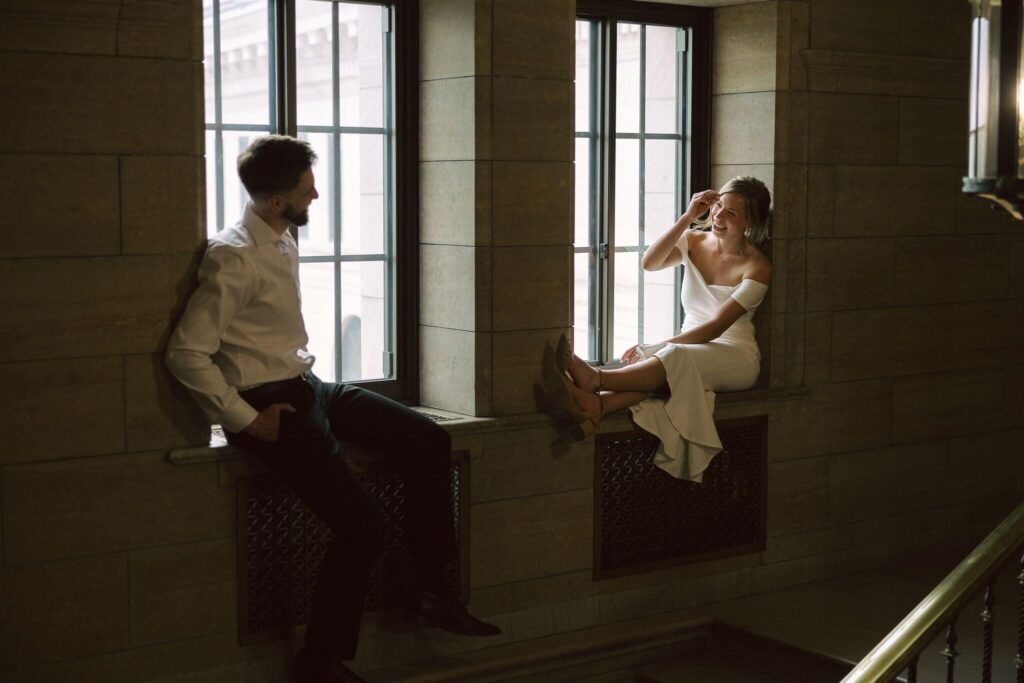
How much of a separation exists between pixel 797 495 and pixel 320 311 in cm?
231

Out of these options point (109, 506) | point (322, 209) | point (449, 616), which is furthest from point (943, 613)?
point (322, 209)

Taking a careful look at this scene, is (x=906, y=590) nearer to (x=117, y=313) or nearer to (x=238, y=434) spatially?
(x=238, y=434)

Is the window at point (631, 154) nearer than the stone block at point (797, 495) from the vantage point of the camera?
Yes

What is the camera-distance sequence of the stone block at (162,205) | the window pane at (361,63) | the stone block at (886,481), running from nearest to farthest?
the stone block at (162,205), the window pane at (361,63), the stone block at (886,481)

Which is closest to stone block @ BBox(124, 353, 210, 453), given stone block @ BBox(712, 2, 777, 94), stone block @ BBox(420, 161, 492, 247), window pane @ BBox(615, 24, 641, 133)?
stone block @ BBox(420, 161, 492, 247)

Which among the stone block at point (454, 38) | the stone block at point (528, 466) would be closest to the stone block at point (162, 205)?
the stone block at point (454, 38)

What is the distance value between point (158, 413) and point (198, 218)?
63cm

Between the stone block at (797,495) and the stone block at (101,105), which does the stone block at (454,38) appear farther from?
the stone block at (797,495)

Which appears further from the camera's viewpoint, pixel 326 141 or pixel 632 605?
pixel 632 605

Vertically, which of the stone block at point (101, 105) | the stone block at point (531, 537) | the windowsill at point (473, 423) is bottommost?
the stone block at point (531, 537)

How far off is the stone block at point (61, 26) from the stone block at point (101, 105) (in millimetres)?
29

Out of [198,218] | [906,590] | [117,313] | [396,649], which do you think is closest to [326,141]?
[198,218]

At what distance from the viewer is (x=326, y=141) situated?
193 inches

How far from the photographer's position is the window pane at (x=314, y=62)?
4816 millimetres
